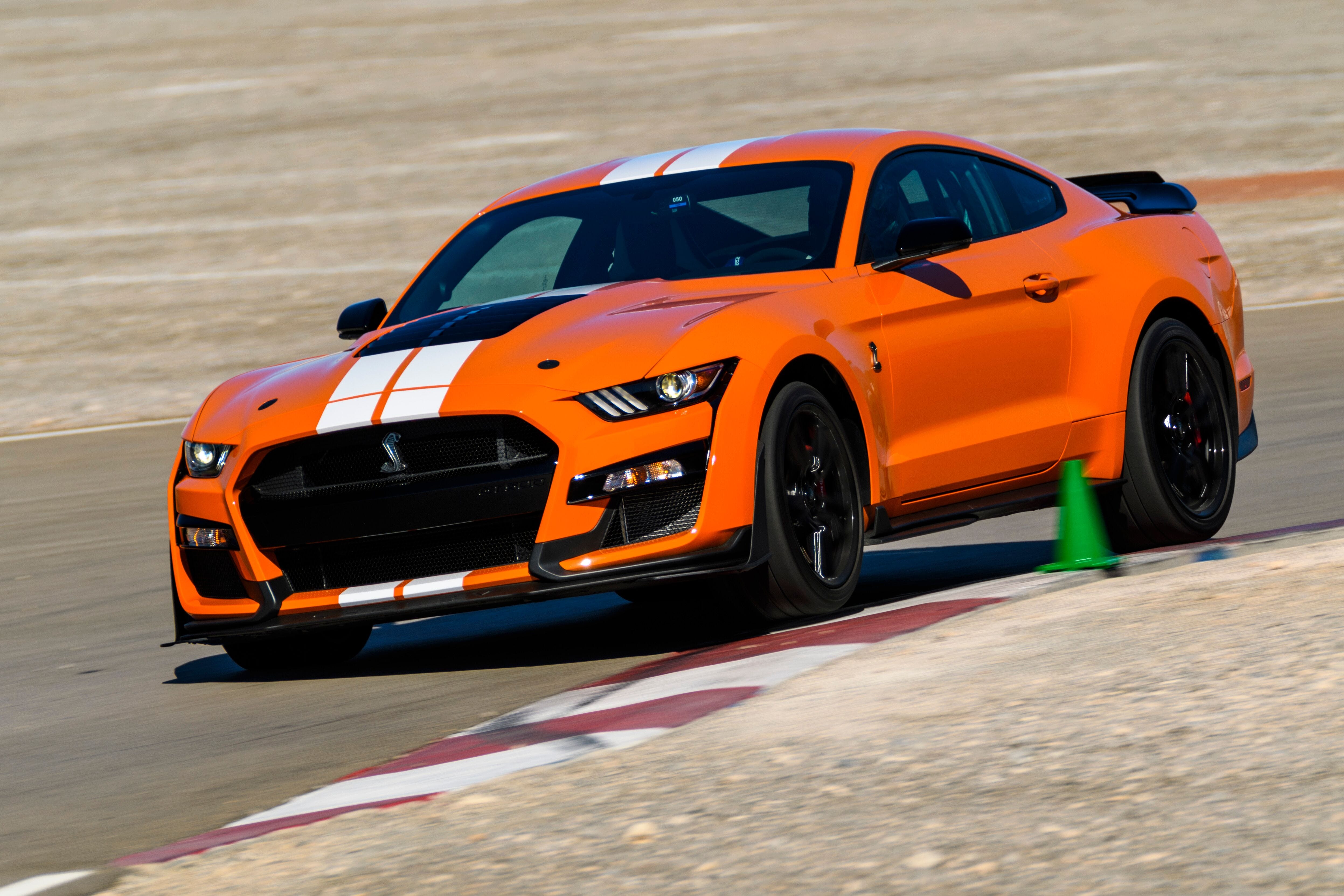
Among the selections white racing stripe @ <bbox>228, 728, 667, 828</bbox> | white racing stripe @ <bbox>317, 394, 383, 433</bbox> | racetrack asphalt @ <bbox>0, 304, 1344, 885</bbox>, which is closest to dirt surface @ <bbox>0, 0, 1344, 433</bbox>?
racetrack asphalt @ <bbox>0, 304, 1344, 885</bbox>

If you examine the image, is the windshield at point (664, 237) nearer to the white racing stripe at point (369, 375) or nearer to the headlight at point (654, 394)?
the white racing stripe at point (369, 375)

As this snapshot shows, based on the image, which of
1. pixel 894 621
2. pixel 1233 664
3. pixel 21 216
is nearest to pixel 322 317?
pixel 21 216

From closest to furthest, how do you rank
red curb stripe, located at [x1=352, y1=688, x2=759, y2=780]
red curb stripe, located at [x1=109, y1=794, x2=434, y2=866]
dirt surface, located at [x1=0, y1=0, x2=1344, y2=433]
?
red curb stripe, located at [x1=109, y1=794, x2=434, y2=866] → red curb stripe, located at [x1=352, y1=688, x2=759, y2=780] → dirt surface, located at [x1=0, y1=0, x2=1344, y2=433]

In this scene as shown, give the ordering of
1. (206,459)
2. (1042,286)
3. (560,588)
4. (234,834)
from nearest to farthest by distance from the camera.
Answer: (234,834)
(560,588)
(206,459)
(1042,286)

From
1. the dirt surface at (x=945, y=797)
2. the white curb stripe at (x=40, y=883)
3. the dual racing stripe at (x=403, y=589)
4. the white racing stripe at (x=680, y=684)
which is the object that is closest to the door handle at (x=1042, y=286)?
the white racing stripe at (x=680, y=684)

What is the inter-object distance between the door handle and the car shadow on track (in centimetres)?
101

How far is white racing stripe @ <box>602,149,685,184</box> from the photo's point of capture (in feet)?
24.4

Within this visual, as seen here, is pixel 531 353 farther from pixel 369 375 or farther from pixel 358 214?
pixel 358 214

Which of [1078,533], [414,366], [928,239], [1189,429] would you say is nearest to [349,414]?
[414,366]

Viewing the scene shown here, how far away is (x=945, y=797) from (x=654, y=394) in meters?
2.18

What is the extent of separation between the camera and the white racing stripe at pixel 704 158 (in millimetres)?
7371

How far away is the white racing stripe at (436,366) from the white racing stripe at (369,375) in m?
0.05

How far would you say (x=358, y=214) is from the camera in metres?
25.6

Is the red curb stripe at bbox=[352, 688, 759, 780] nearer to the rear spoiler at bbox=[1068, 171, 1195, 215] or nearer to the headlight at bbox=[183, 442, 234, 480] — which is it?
the headlight at bbox=[183, 442, 234, 480]
